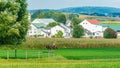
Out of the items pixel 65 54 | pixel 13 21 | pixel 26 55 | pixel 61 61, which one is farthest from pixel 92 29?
pixel 61 61

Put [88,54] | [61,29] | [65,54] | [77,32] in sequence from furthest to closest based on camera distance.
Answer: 1. [61,29]
2. [77,32]
3. [88,54]
4. [65,54]

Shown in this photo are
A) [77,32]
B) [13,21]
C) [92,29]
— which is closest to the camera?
[13,21]

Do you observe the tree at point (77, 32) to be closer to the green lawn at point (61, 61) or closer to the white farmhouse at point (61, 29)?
the white farmhouse at point (61, 29)

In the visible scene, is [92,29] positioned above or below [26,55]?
above

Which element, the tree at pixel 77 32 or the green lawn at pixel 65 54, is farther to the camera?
the tree at pixel 77 32

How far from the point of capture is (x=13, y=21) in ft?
155

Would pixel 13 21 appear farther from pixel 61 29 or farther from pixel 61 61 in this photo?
pixel 61 29

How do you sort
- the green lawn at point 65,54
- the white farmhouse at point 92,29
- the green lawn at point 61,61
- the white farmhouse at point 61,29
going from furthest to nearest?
1. the white farmhouse at point 92,29
2. the white farmhouse at point 61,29
3. the green lawn at point 65,54
4. the green lawn at point 61,61

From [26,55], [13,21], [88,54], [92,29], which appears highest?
[13,21]

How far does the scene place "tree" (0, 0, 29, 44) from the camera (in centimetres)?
4612

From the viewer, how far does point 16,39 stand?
49031 millimetres

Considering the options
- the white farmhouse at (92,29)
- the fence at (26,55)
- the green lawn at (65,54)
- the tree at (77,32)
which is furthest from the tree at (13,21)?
the white farmhouse at (92,29)

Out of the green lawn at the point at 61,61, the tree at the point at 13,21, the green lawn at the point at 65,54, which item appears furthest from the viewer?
the green lawn at the point at 65,54

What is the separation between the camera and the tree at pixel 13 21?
4612cm
